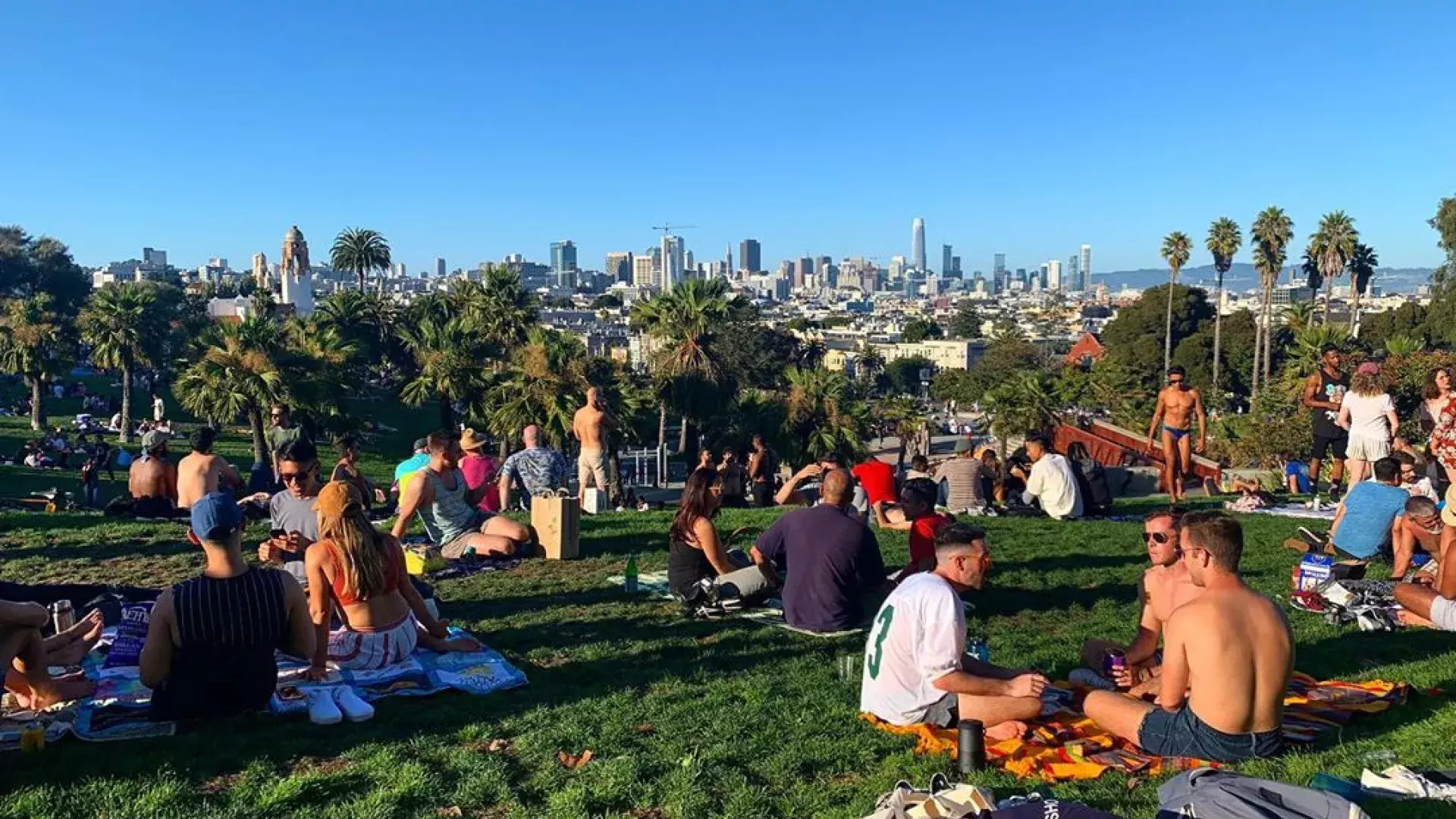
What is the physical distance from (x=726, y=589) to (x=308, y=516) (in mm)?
3456

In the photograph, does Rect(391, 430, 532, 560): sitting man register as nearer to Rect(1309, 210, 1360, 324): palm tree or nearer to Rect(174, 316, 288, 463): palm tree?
Rect(174, 316, 288, 463): palm tree

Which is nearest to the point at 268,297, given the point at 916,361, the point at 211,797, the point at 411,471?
the point at 916,361

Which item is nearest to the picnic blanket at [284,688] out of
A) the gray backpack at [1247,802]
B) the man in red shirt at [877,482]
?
the gray backpack at [1247,802]

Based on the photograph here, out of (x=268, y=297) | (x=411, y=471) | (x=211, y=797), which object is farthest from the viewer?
(x=268, y=297)

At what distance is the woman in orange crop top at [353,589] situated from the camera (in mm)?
6227

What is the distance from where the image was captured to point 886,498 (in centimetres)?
1120

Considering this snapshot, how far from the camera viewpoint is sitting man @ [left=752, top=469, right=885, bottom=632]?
7082 mm

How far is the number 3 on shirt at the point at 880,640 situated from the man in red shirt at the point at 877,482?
5.70 meters

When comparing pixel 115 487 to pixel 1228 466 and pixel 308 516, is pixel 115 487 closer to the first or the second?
pixel 308 516

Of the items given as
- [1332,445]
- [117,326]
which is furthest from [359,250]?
[1332,445]

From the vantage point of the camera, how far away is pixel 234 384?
26219mm

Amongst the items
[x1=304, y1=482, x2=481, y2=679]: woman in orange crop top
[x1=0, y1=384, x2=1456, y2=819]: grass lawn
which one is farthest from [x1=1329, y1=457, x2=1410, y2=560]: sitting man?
[x1=304, y1=482, x2=481, y2=679]: woman in orange crop top

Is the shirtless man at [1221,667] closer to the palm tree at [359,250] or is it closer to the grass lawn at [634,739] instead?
the grass lawn at [634,739]

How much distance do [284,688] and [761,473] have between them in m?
10.4
